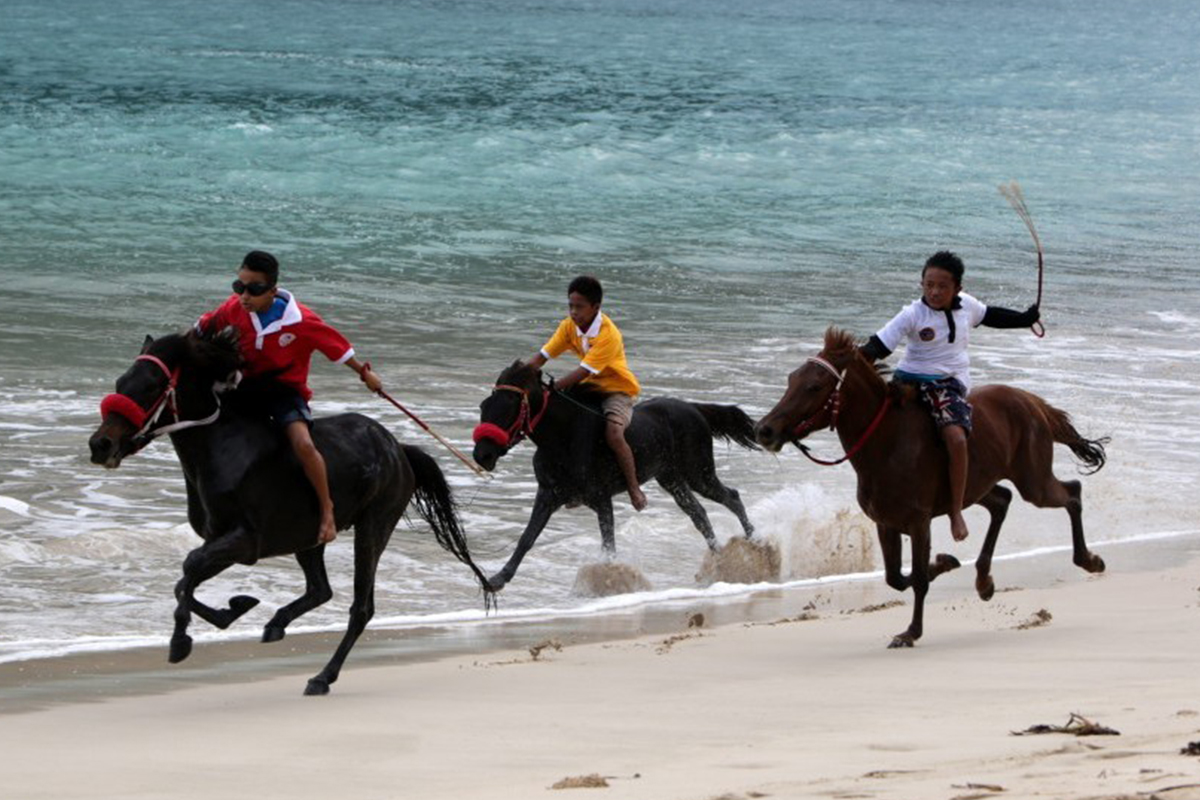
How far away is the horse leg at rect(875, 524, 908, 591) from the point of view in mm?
10805

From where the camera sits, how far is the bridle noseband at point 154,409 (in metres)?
8.70

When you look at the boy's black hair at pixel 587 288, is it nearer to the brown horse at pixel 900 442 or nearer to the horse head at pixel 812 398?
the brown horse at pixel 900 442

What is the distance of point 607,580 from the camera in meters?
12.7

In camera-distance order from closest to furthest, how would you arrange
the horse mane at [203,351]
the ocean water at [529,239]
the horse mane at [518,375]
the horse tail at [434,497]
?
the horse mane at [203,351] → the horse tail at [434,497] → the horse mane at [518,375] → the ocean water at [529,239]

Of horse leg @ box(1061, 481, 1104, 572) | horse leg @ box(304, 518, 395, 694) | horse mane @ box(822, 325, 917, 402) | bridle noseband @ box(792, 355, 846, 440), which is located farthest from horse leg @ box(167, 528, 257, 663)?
horse leg @ box(1061, 481, 1104, 572)

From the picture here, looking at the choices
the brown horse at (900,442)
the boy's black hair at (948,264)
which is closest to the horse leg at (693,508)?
the brown horse at (900,442)

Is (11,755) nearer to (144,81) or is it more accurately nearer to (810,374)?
(810,374)

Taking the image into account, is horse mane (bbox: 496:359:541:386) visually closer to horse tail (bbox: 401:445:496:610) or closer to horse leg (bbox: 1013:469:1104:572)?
horse tail (bbox: 401:445:496:610)

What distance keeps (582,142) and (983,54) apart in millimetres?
45134

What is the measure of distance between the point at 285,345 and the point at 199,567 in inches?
44.9

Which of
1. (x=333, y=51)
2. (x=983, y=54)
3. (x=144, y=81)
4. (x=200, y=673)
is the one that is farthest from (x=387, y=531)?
(x=983, y=54)

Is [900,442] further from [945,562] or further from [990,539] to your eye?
[990,539]

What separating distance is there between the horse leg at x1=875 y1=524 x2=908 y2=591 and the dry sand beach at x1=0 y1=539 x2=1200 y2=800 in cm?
26

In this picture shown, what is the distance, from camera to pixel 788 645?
10.4 m
